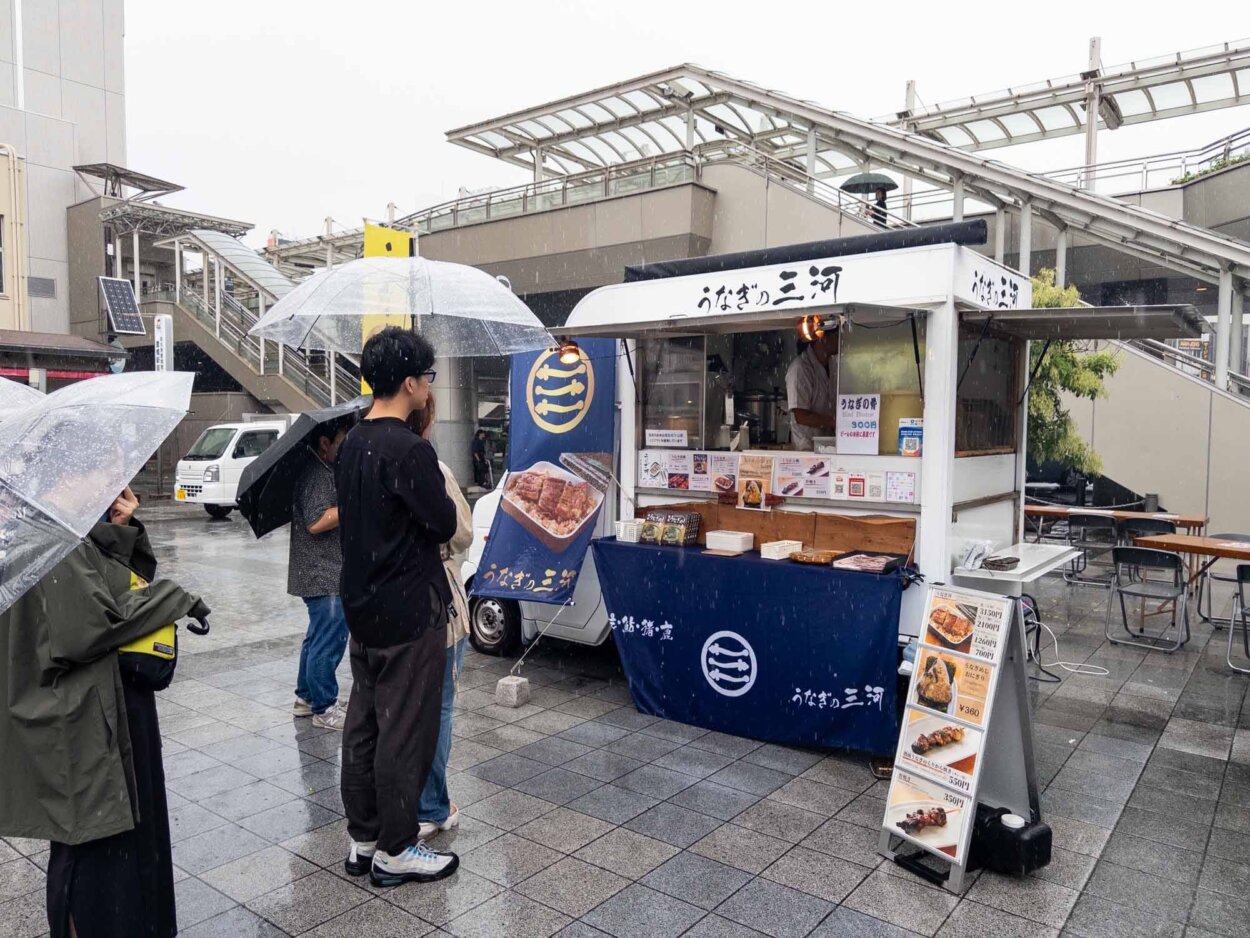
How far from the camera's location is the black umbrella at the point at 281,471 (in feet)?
15.6

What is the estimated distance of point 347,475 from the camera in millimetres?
3416

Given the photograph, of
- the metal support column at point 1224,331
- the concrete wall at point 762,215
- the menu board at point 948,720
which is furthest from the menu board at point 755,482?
the metal support column at point 1224,331

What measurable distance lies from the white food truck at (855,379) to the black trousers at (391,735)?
2.74 m

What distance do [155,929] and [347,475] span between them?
1651 mm

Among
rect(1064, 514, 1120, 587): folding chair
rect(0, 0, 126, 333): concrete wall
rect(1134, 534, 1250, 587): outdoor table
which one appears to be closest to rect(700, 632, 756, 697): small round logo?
rect(1134, 534, 1250, 587): outdoor table

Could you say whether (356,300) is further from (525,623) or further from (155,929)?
(155,929)

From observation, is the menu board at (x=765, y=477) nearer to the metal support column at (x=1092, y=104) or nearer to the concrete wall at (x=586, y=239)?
the concrete wall at (x=586, y=239)

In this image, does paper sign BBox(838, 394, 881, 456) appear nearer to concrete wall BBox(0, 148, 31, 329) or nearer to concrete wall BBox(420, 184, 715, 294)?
concrete wall BBox(420, 184, 715, 294)

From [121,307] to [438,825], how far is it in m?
Answer: 18.9

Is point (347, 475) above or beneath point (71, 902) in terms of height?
above

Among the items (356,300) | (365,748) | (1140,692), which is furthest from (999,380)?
(365,748)

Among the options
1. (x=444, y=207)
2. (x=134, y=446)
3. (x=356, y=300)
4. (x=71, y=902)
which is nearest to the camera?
(x=134, y=446)

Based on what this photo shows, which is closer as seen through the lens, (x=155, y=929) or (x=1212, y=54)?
(x=155, y=929)

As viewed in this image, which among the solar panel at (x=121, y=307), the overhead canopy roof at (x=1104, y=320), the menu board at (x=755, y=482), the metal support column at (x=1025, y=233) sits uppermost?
the metal support column at (x=1025, y=233)
